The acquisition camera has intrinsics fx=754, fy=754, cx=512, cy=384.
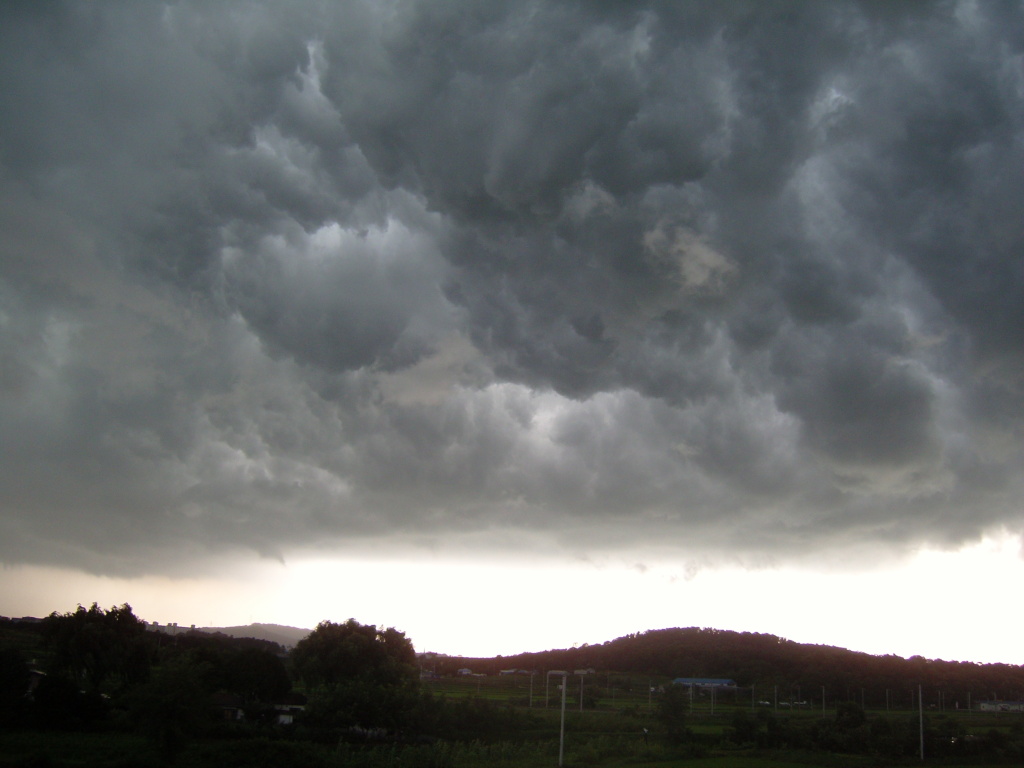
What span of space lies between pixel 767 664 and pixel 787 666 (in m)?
3.07

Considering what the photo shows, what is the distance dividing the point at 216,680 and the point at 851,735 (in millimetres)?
41976

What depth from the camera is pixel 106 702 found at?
127 feet

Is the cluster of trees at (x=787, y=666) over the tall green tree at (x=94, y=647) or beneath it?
beneath

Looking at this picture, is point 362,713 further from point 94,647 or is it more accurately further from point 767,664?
point 767,664

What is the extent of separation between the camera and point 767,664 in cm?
9662

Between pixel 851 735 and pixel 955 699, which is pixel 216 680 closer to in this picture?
pixel 851 735

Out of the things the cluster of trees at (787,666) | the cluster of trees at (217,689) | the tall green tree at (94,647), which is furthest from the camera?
the cluster of trees at (787,666)

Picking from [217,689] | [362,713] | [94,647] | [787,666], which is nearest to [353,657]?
[217,689]

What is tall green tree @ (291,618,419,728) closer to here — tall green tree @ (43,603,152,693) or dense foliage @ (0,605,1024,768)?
dense foliage @ (0,605,1024,768)

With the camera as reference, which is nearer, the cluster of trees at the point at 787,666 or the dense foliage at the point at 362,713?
the dense foliage at the point at 362,713

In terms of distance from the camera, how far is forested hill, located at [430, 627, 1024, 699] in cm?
8806

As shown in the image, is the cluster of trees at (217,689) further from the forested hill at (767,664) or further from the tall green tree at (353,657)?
the forested hill at (767,664)

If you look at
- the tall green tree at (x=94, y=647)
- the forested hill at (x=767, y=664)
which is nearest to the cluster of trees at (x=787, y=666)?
the forested hill at (x=767, y=664)

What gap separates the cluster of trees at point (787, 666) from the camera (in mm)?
87000
